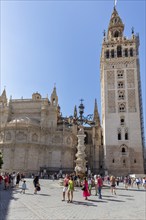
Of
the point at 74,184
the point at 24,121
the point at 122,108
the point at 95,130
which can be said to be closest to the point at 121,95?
the point at 122,108

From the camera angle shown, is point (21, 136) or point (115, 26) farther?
point (115, 26)

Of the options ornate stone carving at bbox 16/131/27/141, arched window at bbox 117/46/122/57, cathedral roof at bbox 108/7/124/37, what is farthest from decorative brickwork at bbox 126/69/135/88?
ornate stone carving at bbox 16/131/27/141

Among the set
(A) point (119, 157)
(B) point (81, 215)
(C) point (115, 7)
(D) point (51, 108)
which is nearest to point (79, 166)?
(B) point (81, 215)

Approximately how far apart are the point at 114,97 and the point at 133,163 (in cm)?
1525

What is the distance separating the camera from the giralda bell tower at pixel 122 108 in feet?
154

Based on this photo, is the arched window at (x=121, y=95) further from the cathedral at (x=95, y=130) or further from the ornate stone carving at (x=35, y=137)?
the ornate stone carving at (x=35, y=137)

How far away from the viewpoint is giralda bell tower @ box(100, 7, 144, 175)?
4688 cm

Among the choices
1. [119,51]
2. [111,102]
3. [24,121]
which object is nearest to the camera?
[24,121]

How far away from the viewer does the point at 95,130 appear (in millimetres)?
57000

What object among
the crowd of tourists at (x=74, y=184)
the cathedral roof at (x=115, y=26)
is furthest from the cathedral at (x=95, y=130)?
the crowd of tourists at (x=74, y=184)

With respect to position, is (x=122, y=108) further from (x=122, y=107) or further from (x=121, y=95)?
(x=121, y=95)

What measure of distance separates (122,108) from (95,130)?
1007 cm

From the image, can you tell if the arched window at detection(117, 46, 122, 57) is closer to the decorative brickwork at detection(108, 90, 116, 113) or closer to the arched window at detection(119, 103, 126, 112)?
the decorative brickwork at detection(108, 90, 116, 113)

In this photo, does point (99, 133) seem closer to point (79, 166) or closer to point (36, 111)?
point (36, 111)
